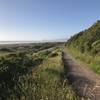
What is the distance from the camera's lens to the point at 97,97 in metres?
10.8

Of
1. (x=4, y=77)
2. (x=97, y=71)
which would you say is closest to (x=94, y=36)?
(x=97, y=71)

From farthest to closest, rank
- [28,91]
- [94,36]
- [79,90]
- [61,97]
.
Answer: [94,36] < [79,90] < [28,91] < [61,97]

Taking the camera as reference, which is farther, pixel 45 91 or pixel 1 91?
pixel 1 91

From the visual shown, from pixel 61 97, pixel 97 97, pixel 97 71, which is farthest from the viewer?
pixel 97 71

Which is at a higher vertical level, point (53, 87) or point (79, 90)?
point (53, 87)

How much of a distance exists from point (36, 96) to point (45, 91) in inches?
10.7

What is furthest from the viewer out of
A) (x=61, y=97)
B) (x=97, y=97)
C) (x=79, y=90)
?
(x=79, y=90)

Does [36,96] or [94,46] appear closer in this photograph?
[36,96]

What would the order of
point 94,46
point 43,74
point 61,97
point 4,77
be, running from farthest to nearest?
point 94,46 → point 4,77 → point 43,74 → point 61,97

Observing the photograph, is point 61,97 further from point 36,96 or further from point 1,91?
point 1,91

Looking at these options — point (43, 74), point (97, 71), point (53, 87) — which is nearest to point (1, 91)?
point (43, 74)

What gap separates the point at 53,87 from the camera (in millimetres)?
7742

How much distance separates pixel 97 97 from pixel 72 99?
3.70 metres

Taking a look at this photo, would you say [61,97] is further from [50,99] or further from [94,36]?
[94,36]
